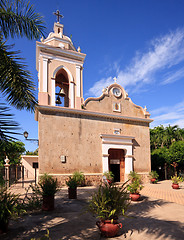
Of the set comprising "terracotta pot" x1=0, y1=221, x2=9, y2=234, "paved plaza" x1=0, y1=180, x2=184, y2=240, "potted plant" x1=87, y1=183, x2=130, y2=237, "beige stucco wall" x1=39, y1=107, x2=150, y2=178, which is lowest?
"paved plaza" x1=0, y1=180, x2=184, y2=240

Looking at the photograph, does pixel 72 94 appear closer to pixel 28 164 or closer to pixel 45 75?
pixel 45 75

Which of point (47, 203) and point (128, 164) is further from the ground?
point (128, 164)

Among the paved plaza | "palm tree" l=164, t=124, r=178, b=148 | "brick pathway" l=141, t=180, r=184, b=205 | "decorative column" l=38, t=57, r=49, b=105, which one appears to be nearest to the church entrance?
"brick pathway" l=141, t=180, r=184, b=205

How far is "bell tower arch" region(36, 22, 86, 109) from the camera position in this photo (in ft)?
49.6

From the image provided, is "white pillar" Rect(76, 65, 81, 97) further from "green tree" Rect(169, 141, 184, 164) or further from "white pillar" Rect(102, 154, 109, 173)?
"green tree" Rect(169, 141, 184, 164)

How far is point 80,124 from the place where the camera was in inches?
620

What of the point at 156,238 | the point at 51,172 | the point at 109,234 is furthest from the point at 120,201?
the point at 51,172

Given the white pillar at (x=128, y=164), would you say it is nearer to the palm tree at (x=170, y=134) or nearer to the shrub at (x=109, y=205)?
the shrub at (x=109, y=205)

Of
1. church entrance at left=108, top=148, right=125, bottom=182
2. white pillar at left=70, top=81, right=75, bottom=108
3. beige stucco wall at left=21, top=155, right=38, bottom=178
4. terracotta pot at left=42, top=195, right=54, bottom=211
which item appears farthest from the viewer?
beige stucco wall at left=21, top=155, right=38, bottom=178

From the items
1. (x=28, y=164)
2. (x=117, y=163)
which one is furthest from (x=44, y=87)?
(x=28, y=164)

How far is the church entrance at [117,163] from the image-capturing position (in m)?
17.7

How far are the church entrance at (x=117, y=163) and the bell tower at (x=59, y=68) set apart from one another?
519 cm

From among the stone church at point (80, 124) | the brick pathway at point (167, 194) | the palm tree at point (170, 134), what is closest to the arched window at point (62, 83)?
the stone church at point (80, 124)

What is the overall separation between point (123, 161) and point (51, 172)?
21.8 feet
